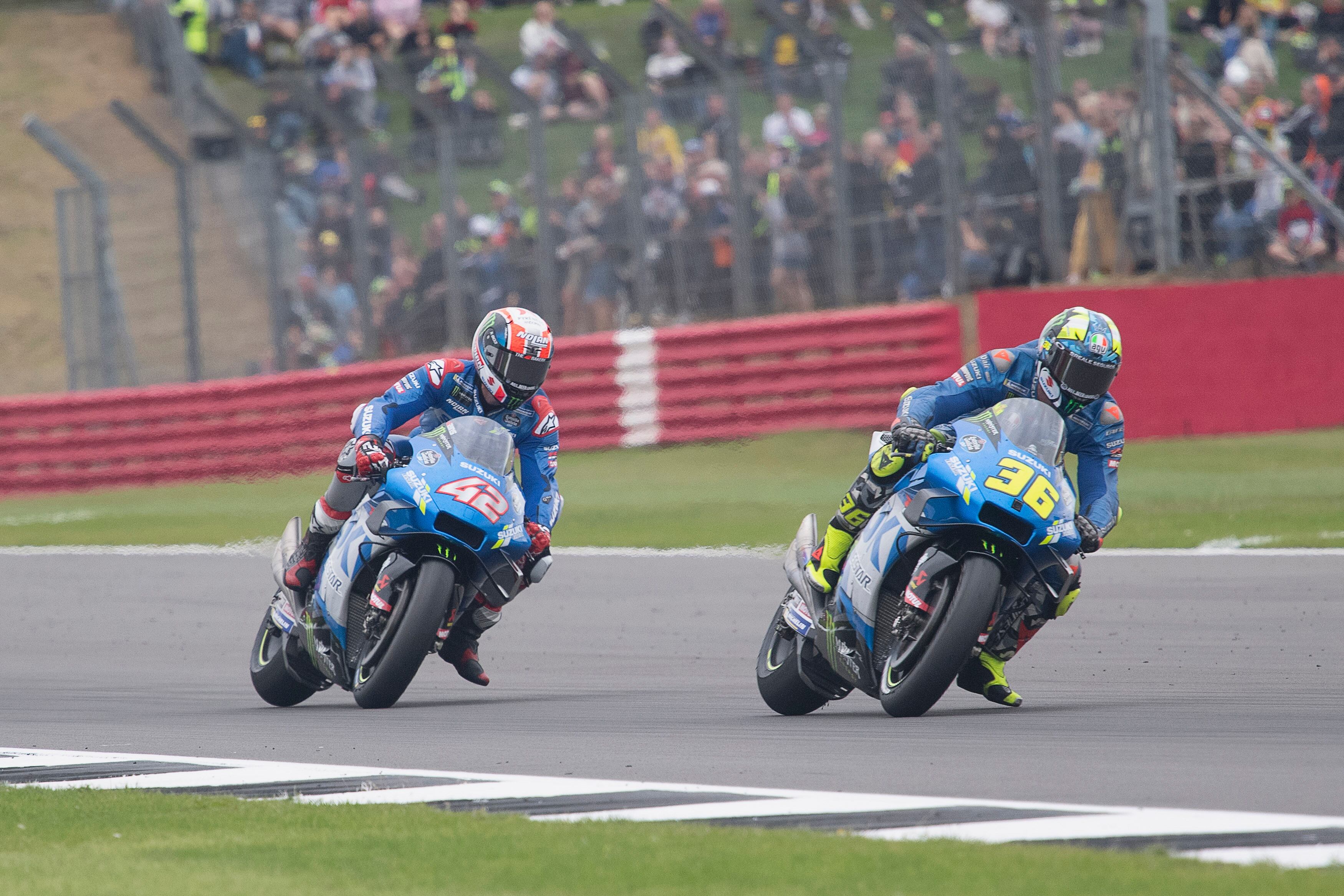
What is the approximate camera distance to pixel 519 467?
27.7 ft

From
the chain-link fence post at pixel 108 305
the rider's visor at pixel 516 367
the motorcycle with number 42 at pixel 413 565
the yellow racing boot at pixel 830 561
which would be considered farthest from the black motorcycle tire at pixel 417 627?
the chain-link fence post at pixel 108 305

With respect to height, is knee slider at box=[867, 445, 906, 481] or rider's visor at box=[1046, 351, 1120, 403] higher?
rider's visor at box=[1046, 351, 1120, 403]

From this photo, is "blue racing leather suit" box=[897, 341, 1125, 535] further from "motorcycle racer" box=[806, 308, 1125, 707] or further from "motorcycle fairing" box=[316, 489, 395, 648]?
"motorcycle fairing" box=[316, 489, 395, 648]

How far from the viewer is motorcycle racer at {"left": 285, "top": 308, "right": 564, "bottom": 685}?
805 cm

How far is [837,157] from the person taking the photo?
17.5m

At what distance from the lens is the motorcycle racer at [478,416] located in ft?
26.4

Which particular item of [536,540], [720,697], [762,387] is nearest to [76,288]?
[762,387]

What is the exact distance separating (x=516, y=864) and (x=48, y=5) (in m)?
27.2

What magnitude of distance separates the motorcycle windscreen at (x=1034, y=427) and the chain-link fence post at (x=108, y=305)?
580 inches

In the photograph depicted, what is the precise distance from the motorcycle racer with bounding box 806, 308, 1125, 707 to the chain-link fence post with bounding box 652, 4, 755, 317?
10565mm

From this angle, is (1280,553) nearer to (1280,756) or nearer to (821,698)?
(821,698)

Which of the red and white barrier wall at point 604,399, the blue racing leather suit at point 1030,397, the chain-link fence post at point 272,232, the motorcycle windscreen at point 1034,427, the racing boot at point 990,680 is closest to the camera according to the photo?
the motorcycle windscreen at point 1034,427

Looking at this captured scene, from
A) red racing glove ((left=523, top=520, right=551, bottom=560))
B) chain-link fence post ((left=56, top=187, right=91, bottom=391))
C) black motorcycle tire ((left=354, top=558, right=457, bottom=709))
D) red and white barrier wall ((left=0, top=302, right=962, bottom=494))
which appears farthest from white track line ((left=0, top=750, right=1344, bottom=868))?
chain-link fence post ((left=56, top=187, right=91, bottom=391))

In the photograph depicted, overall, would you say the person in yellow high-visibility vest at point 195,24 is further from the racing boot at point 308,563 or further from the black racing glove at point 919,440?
the black racing glove at point 919,440
